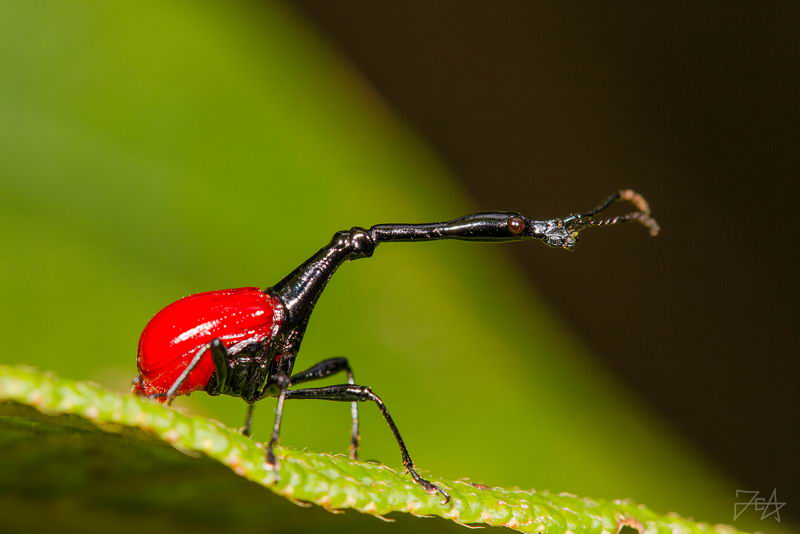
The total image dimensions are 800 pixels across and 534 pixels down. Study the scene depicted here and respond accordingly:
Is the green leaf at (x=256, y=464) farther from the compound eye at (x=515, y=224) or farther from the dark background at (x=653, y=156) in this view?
the dark background at (x=653, y=156)

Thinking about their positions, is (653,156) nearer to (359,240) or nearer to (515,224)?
(515,224)

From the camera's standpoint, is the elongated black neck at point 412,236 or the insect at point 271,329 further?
the elongated black neck at point 412,236

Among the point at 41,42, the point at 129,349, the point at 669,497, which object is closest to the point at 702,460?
the point at 669,497

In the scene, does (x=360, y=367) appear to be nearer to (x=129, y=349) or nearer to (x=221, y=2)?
(x=129, y=349)

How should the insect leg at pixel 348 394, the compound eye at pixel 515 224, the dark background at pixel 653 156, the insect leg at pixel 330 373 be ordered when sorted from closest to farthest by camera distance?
the insect leg at pixel 348 394 < the compound eye at pixel 515 224 < the insect leg at pixel 330 373 < the dark background at pixel 653 156

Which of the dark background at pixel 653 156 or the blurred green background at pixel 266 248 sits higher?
the dark background at pixel 653 156

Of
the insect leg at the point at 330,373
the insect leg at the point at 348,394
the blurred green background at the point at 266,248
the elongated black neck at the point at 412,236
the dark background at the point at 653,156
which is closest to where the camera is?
the insect leg at the point at 348,394

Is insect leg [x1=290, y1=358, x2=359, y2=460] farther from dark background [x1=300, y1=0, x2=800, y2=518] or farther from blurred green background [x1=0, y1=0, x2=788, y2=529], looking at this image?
dark background [x1=300, y1=0, x2=800, y2=518]

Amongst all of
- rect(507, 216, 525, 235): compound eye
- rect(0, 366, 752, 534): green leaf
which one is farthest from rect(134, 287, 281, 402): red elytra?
rect(507, 216, 525, 235): compound eye

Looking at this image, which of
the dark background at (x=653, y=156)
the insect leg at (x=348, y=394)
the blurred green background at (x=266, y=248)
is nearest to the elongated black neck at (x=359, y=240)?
the insect leg at (x=348, y=394)
